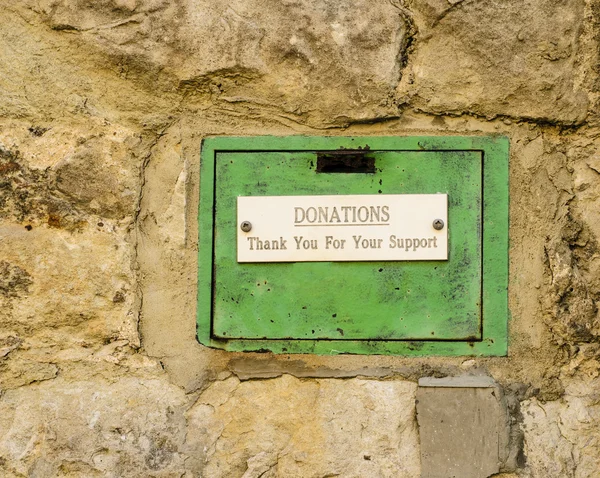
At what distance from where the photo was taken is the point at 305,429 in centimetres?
94

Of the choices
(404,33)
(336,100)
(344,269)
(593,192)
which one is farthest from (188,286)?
(593,192)

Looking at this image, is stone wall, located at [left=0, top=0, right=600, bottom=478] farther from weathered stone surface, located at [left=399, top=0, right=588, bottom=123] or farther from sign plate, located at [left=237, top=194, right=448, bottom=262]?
sign plate, located at [left=237, top=194, right=448, bottom=262]

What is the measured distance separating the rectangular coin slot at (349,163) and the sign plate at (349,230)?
0.04 metres

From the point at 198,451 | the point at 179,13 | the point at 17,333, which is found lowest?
the point at 198,451

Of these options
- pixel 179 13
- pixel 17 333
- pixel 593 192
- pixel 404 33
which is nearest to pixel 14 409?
pixel 17 333

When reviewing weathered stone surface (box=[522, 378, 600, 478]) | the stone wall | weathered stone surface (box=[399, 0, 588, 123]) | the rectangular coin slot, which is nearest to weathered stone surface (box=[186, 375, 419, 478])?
the stone wall

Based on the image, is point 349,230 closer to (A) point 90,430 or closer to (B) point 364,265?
(B) point 364,265

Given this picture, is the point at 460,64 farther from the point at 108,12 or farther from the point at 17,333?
the point at 17,333

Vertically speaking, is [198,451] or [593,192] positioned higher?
[593,192]

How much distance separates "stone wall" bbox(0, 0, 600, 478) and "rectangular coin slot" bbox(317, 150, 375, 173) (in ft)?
0.14

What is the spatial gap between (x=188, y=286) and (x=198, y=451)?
241 millimetres

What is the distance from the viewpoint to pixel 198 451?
93 cm

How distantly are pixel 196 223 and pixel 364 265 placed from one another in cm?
26

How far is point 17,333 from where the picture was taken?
94 centimetres
